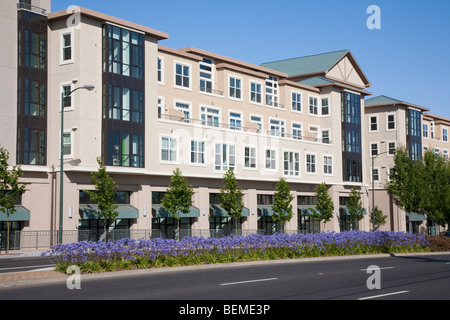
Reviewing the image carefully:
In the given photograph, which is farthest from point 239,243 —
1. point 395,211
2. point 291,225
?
point 395,211

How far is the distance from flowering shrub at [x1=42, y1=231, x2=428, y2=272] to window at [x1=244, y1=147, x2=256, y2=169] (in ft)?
56.5

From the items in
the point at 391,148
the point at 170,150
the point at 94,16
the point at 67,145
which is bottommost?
the point at 67,145

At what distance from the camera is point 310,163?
57844 millimetres

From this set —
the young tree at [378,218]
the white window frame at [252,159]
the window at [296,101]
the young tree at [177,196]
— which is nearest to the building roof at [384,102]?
the young tree at [378,218]

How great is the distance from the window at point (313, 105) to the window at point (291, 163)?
7470mm

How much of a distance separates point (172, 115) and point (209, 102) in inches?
195

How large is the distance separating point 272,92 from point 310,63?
39.1 feet

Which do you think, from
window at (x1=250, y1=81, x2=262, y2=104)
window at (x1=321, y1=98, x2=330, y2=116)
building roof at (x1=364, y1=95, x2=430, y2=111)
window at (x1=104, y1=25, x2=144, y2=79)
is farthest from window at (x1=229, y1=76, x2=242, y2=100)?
building roof at (x1=364, y1=95, x2=430, y2=111)

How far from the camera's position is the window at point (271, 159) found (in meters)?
53.1

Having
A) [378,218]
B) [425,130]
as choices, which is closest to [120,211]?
[378,218]

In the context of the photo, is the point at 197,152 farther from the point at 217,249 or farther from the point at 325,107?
the point at 217,249

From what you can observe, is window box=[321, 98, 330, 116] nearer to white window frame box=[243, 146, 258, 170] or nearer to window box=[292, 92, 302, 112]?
window box=[292, 92, 302, 112]

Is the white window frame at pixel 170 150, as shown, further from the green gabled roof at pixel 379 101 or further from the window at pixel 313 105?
the green gabled roof at pixel 379 101

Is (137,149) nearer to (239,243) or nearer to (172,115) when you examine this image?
(172,115)
